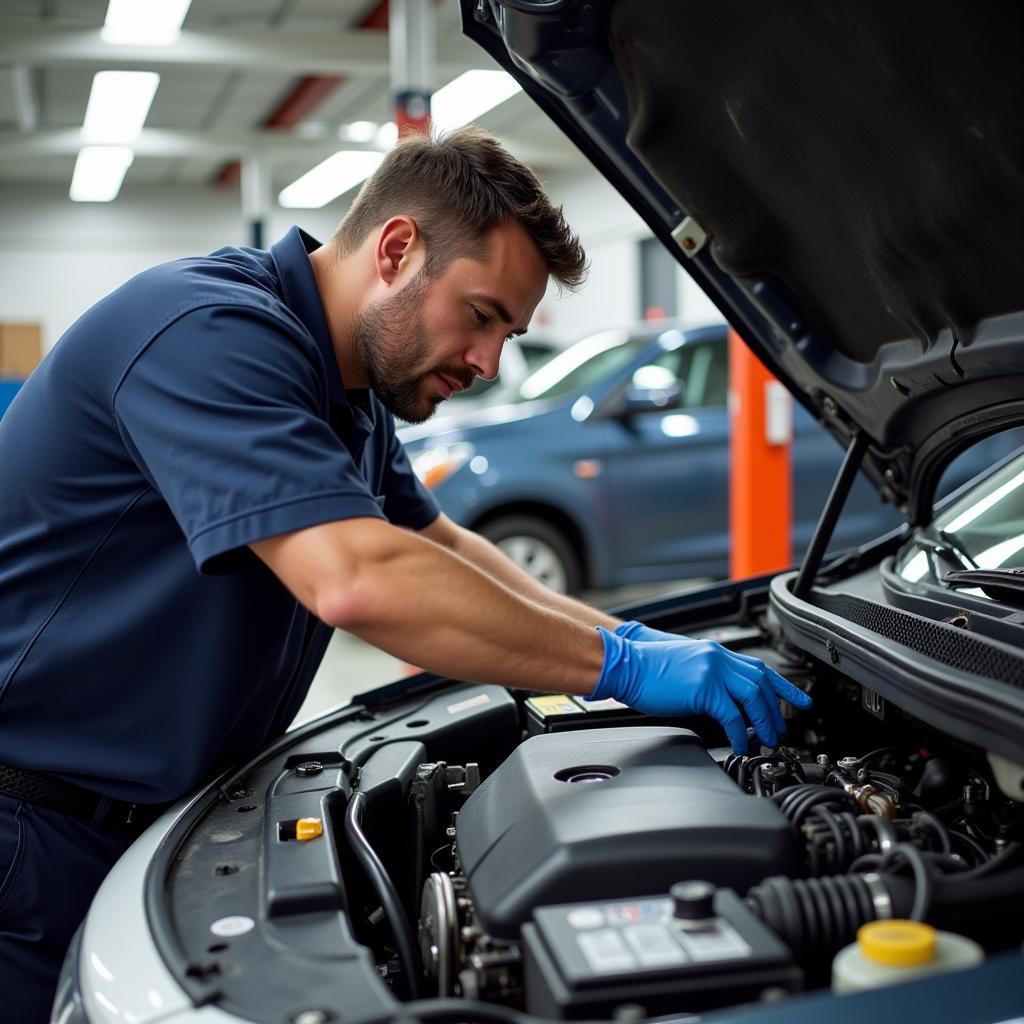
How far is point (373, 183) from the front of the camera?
176 cm

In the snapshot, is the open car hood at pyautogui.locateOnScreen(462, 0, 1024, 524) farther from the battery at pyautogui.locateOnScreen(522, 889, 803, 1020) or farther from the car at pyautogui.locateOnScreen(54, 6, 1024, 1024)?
the battery at pyautogui.locateOnScreen(522, 889, 803, 1020)

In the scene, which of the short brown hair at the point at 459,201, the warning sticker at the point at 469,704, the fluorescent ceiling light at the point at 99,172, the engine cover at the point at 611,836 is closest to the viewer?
the engine cover at the point at 611,836

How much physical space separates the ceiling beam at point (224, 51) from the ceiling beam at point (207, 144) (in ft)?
9.16

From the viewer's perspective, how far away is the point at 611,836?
111 centimetres

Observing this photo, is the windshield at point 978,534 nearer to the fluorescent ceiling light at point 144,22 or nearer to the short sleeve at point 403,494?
the short sleeve at point 403,494

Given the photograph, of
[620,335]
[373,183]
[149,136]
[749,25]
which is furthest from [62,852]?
[149,136]

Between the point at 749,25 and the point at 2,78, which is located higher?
the point at 2,78

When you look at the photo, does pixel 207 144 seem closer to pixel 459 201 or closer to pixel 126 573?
pixel 459 201

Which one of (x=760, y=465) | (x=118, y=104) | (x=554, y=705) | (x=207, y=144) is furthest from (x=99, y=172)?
(x=554, y=705)

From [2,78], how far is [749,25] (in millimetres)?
9825

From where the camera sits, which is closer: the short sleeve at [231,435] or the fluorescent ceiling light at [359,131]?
the short sleeve at [231,435]

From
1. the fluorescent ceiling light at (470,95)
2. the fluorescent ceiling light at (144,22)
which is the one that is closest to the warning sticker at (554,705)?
the fluorescent ceiling light at (144,22)

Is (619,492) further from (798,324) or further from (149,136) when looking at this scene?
(149,136)

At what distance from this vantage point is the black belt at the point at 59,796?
5.03 feet
